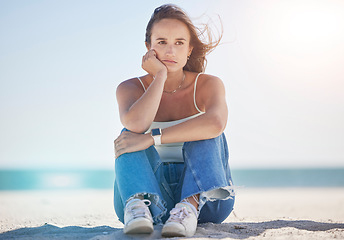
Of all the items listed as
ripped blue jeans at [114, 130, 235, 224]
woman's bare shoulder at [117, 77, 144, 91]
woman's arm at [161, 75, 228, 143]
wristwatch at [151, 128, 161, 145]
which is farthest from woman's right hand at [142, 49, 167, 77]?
ripped blue jeans at [114, 130, 235, 224]

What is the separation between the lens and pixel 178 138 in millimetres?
2699

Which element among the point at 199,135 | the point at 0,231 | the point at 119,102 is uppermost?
the point at 119,102

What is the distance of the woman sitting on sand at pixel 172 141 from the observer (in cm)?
250

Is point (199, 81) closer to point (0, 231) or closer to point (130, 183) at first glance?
point (130, 183)

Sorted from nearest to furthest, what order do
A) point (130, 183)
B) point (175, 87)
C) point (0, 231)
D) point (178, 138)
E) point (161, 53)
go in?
point (130, 183) → point (178, 138) → point (0, 231) → point (161, 53) → point (175, 87)

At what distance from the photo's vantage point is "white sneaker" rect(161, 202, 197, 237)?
2264 millimetres

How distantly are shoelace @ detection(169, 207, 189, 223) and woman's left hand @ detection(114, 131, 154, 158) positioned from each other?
0.48 m

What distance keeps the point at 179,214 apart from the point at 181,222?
69 millimetres

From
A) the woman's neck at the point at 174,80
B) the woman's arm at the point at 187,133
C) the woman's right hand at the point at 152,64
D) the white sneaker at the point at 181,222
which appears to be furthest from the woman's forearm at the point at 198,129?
the woman's neck at the point at 174,80

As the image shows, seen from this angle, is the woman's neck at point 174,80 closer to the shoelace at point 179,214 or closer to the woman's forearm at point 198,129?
the woman's forearm at point 198,129

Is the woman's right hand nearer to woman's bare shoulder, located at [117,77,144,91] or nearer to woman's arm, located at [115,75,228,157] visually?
woman's bare shoulder, located at [117,77,144,91]

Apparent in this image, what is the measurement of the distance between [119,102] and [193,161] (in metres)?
0.88

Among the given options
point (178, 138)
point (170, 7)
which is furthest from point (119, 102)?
point (170, 7)

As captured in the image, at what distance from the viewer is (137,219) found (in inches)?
89.3
